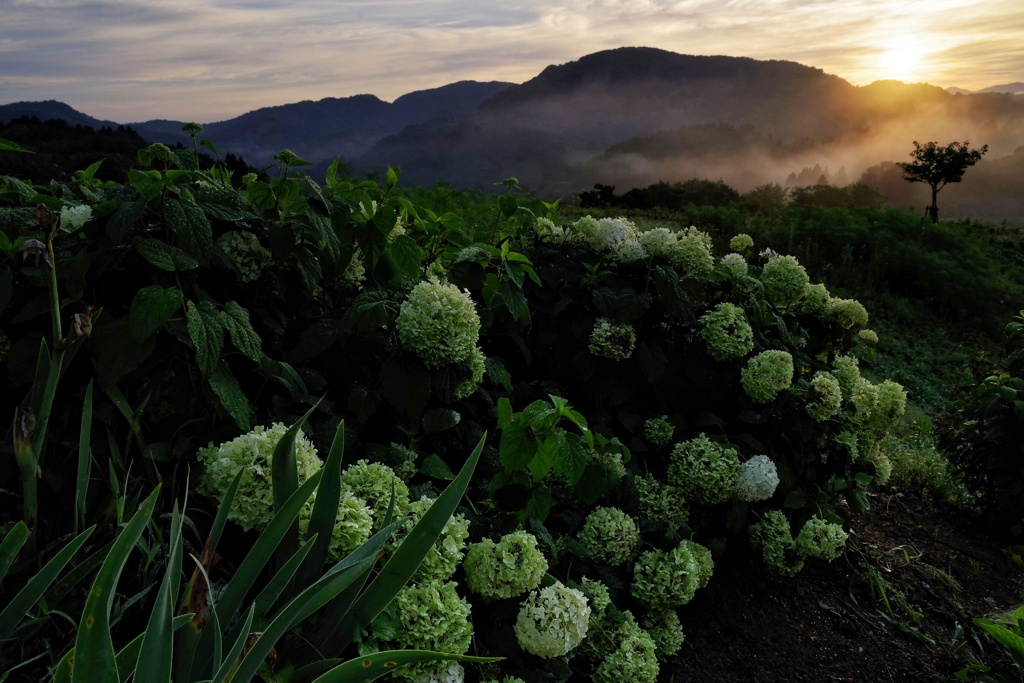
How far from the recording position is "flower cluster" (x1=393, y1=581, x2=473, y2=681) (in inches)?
60.9

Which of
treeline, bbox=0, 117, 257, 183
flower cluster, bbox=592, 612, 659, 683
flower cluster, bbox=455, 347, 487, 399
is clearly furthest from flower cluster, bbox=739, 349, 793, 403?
treeline, bbox=0, 117, 257, 183

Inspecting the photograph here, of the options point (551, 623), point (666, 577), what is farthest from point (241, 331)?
point (666, 577)

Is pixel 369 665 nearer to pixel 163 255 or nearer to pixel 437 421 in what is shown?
pixel 437 421

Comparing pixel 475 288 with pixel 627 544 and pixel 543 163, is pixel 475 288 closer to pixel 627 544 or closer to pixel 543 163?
pixel 627 544

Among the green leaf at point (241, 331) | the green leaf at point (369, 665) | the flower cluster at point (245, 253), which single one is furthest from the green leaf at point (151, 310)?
the green leaf at point (369, 665)

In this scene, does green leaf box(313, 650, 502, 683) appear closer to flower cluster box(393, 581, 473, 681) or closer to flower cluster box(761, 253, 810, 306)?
flower cluster box(393, 581, 473, 681)

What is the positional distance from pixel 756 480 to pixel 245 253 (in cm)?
209

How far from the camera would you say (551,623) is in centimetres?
183

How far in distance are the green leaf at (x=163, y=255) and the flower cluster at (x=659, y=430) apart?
186 centimetres

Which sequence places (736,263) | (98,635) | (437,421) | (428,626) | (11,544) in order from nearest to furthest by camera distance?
1. (98,635)
2. (11,544)
3. (428,626)
4. (437,421)
5. (736,263)

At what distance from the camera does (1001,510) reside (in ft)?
13.1

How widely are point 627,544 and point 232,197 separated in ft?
5.65

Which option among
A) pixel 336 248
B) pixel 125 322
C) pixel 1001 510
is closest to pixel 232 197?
pixel 336 248

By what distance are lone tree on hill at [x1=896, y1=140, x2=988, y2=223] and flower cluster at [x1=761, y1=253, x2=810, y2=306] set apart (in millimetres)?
37334
